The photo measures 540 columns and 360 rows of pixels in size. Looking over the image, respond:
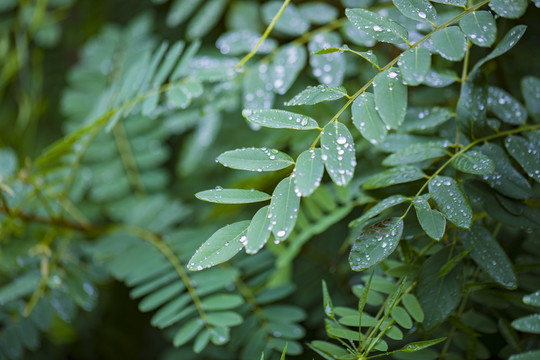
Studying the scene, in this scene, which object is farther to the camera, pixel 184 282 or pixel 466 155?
pixel 184 282

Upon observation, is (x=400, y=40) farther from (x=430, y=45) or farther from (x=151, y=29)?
(x=151, y=29)

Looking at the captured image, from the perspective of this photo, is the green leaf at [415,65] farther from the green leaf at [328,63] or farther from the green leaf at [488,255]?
the green leaf at [328,63]

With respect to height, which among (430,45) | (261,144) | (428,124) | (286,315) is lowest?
(286,315)

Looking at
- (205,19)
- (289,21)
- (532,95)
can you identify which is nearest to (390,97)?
(532,95)

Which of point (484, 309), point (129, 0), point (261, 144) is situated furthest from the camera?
point (129, 0)

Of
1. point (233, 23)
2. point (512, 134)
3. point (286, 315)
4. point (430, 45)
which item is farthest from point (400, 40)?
point (233, 23)

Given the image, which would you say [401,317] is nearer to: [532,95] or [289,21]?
[532,95]

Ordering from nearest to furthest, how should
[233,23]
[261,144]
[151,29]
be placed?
[261,144]
[233,23]
[151,29]
